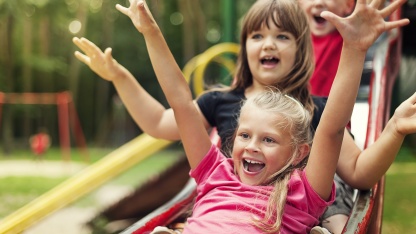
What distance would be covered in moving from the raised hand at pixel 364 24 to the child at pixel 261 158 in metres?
0.07

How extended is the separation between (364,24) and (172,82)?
2.23 feet

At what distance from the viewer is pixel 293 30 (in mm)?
2471

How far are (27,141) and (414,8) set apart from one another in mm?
11808

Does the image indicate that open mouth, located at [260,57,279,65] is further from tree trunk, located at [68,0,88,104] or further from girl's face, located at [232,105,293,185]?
tree trunk, located at [68,0,88,104]

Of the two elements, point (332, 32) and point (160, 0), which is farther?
point (160, 0)

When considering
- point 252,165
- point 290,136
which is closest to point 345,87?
point 290,136

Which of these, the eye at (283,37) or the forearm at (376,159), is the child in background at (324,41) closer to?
the eye at (283,37)

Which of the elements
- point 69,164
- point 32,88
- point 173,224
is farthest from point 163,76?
point 32,88

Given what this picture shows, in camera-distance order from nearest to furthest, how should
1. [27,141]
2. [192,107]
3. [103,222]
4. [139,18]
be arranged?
[139,18] < [192,107] < [103,222] < [27,141]

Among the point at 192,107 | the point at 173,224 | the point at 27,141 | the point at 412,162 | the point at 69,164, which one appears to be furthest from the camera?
the point at 27,141

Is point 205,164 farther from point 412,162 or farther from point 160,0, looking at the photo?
point 160,0

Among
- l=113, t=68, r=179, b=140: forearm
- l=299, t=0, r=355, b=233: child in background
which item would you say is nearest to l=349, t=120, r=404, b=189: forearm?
l=113, t=68, r=179, b=140: forearm

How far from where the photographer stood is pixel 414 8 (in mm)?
4527

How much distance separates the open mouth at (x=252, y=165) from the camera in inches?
79.5
